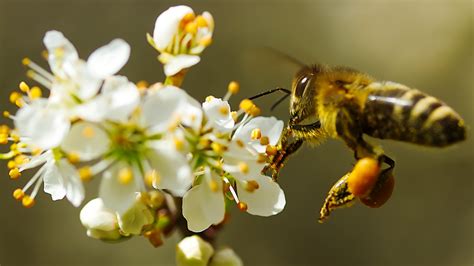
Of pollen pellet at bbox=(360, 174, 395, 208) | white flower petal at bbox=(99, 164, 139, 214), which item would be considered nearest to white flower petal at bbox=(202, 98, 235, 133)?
white flower petal at bbox=(99, 164, 139, 214)

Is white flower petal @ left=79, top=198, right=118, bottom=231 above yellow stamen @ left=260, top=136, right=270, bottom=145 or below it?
below

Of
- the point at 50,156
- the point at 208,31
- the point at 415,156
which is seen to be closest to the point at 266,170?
the point at 208,31

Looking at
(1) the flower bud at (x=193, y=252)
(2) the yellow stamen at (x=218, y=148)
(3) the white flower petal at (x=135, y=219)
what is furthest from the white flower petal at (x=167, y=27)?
(1) the flower bud at (x=193, y=252)

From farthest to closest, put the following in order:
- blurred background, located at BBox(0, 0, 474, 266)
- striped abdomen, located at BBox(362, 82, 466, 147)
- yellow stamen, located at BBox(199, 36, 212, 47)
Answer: blurred background, located at BBox(0, 0, 474, 266), yellow stamen, located at BBox(199, 36, 212, 47), striped abdomen, located at BBox(362, 82, 466, 147)

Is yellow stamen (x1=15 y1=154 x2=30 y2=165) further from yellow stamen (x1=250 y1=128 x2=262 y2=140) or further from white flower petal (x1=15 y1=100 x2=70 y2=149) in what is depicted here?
yellow stamen (x1=250 y1=128 x2=262 y2=140)

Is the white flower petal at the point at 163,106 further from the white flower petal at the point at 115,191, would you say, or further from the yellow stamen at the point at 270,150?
the yellow stamen at the point at 270,150

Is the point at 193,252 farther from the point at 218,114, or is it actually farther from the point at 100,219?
the point at 218,114

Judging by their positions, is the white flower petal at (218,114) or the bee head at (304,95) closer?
the white flower petal at (218,114)
